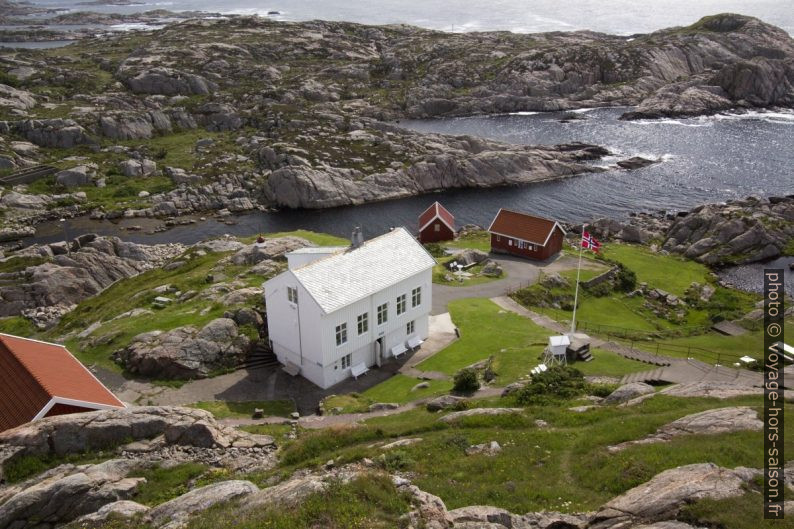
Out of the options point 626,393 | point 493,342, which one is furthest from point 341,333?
point 626,393

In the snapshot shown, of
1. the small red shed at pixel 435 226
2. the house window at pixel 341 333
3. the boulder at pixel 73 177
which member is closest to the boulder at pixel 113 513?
the house window at pixel 341 333

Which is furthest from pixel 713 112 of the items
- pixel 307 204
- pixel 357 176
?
pixel 307 204

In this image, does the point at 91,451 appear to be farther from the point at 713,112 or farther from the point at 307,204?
the point at 713,112

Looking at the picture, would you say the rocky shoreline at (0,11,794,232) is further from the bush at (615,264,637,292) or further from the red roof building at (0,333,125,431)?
the red roof building at (0,333,125,431)

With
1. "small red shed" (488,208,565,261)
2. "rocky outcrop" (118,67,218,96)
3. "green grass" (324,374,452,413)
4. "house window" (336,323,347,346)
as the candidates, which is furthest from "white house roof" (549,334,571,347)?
"rocky outcrop" (118,67,218,96)

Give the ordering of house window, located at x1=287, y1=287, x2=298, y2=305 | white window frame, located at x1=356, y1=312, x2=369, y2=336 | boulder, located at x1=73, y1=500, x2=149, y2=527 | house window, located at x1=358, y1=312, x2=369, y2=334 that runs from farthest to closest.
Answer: house window, located at x1=358, y1=312, x2=369, y2=334 < white window frame, located at x1=356, y1=312, x2=369, y2=336 < house window, located at x1=287, y1=287, x2=298, y2=305 < boulder, located at x1=73, y1=500, x2=149, y2=527

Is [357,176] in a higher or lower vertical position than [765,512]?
lower
